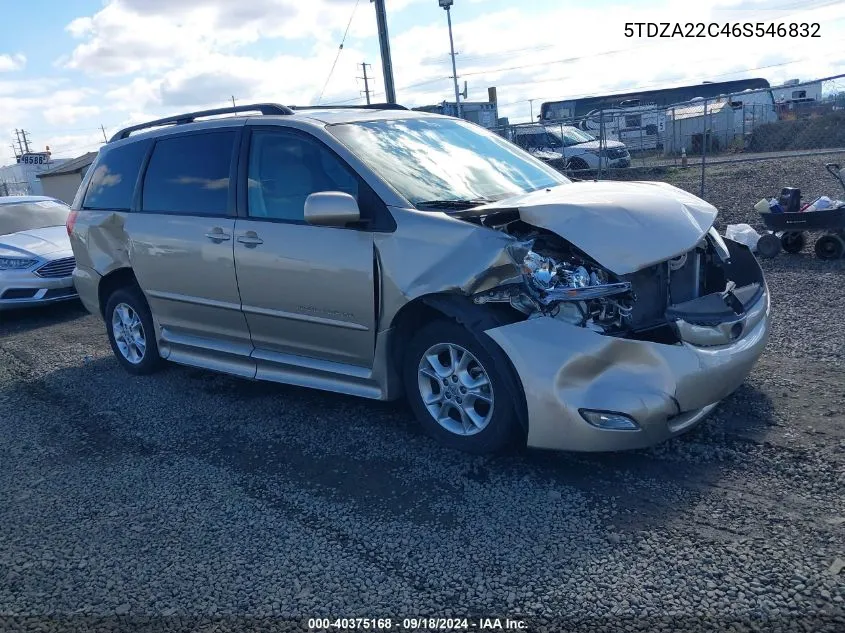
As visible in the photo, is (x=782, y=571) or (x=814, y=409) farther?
(x=814, y=409)

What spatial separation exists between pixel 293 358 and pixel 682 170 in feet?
62.5

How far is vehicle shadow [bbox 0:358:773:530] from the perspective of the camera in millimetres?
3641

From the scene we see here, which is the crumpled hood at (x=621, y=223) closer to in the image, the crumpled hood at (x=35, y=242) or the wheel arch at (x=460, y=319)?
the wheel arch at (x=460, y=319)

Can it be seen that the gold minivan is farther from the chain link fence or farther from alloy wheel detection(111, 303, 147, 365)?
the chain link fence

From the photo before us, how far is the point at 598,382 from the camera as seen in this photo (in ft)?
11.9

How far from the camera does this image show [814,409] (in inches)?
169

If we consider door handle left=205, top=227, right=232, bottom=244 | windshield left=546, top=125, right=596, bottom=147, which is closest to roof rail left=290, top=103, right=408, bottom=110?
door handle left=205, top=227, right=232, bottom=244

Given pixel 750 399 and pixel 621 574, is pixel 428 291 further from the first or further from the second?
pixel 750 399

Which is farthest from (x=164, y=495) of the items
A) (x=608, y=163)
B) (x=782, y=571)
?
(x=608, y=163)

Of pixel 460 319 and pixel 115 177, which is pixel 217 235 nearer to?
pixel 115 177

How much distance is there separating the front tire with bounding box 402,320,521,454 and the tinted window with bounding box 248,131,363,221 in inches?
42.0

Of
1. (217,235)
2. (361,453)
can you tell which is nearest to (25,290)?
(217,235)

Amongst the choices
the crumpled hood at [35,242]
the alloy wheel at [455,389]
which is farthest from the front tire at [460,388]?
the crumpled hood at [35,242]

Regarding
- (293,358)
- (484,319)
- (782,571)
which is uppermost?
(484,319)
